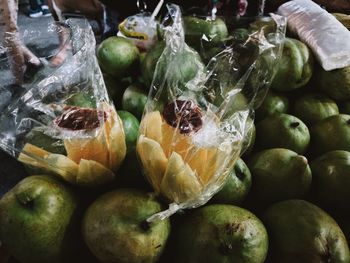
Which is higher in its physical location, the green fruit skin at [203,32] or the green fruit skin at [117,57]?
the green fruit skin at [203,32]

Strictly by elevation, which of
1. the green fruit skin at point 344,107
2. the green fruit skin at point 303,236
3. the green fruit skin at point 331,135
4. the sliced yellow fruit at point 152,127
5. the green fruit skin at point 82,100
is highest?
the sliced yellow fruit at point 152,127

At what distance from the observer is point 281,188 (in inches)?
31.1

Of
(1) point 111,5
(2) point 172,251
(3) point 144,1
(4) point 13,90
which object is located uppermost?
(4) point 13,90

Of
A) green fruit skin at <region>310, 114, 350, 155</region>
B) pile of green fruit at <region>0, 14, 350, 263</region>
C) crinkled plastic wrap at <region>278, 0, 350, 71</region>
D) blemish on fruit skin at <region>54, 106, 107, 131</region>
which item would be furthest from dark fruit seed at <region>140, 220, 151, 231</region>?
crinkled plastic wrap at <region>278, 0, 350, 71</region>

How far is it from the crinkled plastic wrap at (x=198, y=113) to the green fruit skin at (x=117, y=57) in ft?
0.68

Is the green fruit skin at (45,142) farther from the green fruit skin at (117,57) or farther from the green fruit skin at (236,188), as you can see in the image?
the green fruit skin at (117,57)

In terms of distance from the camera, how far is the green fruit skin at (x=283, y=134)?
3.04 ft

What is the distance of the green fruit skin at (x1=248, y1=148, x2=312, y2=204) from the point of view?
0.78m

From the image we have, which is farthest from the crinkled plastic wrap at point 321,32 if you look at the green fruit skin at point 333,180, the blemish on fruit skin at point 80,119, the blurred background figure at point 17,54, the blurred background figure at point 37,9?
the blurred background figure at point 37,9

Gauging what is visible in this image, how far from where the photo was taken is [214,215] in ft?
2.21

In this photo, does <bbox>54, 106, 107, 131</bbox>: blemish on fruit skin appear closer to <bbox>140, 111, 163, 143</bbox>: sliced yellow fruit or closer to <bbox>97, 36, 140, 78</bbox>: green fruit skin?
<bbox>140, 111, 163, 143</bbox>: sliced yellow fruit

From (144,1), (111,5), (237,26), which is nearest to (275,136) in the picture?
(237,26)

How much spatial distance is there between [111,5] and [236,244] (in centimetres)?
257

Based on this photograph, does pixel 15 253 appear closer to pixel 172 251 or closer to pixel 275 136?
pixel 172 251
